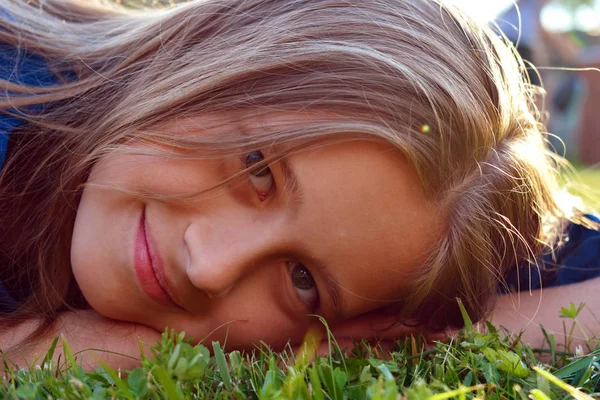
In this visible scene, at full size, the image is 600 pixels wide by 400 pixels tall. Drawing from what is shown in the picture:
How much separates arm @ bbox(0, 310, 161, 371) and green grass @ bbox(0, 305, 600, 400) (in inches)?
8.7

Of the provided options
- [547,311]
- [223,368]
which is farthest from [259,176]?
[547,311]

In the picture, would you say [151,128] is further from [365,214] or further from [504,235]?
[504,235]

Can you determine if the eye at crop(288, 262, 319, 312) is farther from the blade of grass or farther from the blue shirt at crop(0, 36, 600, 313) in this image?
the blue shirt at crop(0, 36, 600, 313)

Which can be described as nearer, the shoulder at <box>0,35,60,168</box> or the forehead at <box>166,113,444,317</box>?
the forehead at <box>166,113,444,317</box>

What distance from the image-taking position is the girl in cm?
186

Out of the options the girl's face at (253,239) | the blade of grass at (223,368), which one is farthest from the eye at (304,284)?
the blade of grass at (223,368)

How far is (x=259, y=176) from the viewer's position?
1926 millimetres

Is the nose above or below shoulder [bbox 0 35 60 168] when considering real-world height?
below

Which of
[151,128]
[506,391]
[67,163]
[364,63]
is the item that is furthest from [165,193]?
[506,391]

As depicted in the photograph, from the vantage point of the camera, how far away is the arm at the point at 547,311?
2194 millimetres

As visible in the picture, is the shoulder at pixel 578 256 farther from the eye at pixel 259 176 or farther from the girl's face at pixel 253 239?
the eye at pixel 259 176

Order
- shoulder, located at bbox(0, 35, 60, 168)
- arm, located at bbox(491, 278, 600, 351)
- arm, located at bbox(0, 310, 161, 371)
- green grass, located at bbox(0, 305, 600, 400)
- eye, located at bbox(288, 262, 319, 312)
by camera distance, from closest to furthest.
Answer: green grass, located at bbox(0, 305, 600, 400) → arm, located at bbox(0, 310, 161, 371) → eye, located at bbox(288, 262, 319, 312) → arm, located at bbox(491, 278, 600, 351) → shoulder, located at bbox(0, 35, 60, 168)

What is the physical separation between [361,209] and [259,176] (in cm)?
33

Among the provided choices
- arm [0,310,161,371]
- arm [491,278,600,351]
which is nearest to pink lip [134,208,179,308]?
arm [0,310,161,371]
